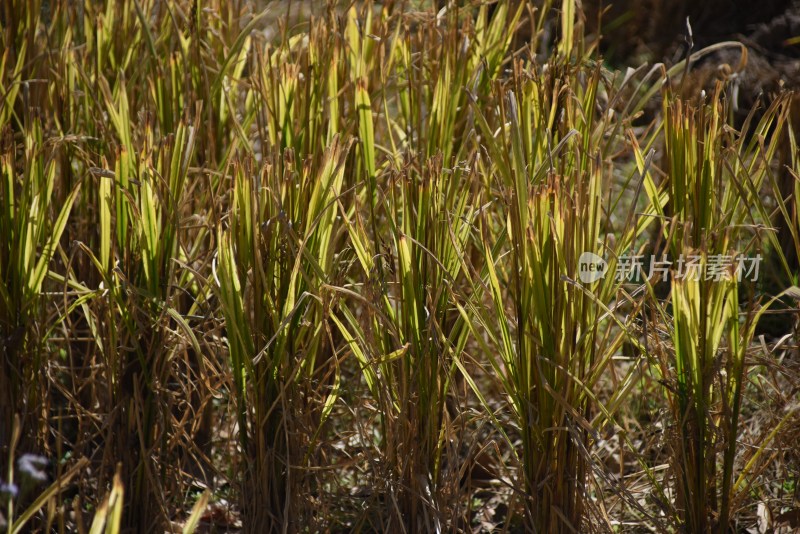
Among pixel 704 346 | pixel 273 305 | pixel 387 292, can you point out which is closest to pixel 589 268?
pixel 704 346

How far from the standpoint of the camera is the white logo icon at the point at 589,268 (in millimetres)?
1227

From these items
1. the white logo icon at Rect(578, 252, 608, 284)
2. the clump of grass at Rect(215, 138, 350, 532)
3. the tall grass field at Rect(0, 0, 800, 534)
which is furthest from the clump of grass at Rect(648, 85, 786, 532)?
the clump of grass at Rect(215, 138, 350, 532)

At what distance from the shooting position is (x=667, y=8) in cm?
354

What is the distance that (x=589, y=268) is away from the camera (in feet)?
4.08

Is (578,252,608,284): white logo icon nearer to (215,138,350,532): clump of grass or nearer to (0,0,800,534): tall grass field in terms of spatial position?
(0,0,800,534): tall grass field

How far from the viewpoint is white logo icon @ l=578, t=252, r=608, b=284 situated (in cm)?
123

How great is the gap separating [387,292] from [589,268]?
31 centimetres

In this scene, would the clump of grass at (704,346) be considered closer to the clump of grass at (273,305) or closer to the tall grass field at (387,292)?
the tall grass field at (387,292)

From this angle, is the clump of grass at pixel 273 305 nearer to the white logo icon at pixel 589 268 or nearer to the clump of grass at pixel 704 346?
the white logo icon at pixel 589 268

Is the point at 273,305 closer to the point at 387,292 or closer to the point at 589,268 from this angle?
the point at 387,292

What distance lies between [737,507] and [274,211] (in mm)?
803

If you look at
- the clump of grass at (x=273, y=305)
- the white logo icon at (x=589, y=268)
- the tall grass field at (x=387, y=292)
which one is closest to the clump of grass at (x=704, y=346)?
the tall grass field at (x=387, y=292)

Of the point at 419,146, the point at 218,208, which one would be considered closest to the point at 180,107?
the point at 218,208

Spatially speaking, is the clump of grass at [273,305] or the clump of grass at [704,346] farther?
the clump of grass at [273,305]
